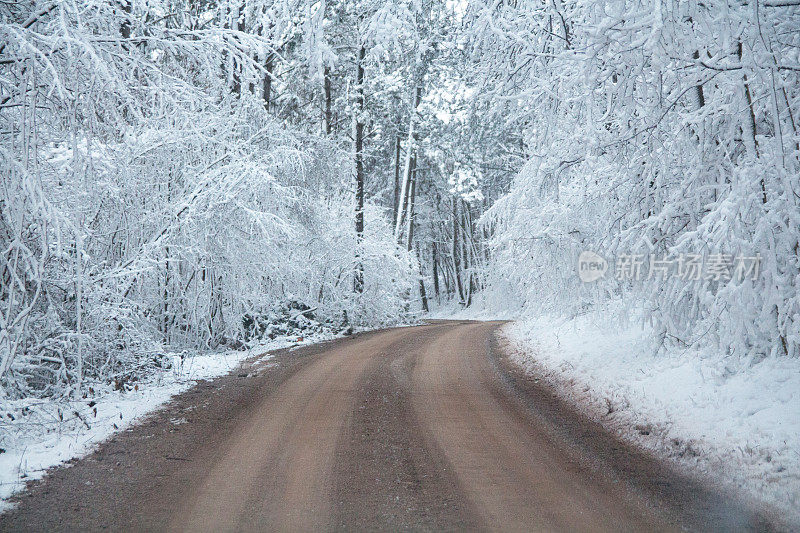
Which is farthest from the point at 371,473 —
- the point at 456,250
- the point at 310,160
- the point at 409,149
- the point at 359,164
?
the point at 456,250

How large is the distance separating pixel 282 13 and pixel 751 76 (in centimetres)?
507

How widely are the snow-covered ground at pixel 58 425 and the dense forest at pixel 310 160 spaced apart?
1.48 feet

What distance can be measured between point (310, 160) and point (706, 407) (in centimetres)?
1213

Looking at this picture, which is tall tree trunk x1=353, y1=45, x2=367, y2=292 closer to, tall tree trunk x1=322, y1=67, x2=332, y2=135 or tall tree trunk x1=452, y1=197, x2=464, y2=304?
tall tree trunk x1=322, y1=67, x2=332, y2=135

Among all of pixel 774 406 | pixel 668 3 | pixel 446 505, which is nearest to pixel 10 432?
pixel 446 505

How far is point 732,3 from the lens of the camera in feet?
16.1

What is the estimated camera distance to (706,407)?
650 cm

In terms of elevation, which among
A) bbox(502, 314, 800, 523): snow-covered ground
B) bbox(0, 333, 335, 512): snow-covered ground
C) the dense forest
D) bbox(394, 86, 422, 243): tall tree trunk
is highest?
bbox(394, 86, 422, 243): tall tree trunk

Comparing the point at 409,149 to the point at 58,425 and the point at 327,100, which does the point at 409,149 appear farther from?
the point at 58,425

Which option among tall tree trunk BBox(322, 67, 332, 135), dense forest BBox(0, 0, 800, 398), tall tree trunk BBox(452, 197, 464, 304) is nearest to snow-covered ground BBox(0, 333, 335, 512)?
dense forest BBox(0, 0, 800, 398)

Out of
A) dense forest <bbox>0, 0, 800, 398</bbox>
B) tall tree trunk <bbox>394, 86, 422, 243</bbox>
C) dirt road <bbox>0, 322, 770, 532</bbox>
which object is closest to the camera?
dirt road <bbox>0, 322, 770, 532</bbox>

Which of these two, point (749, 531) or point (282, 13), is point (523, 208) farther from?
point (749, 531)

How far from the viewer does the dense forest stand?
5.27m

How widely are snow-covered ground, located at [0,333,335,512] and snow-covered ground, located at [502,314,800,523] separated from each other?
6184 millimetres
